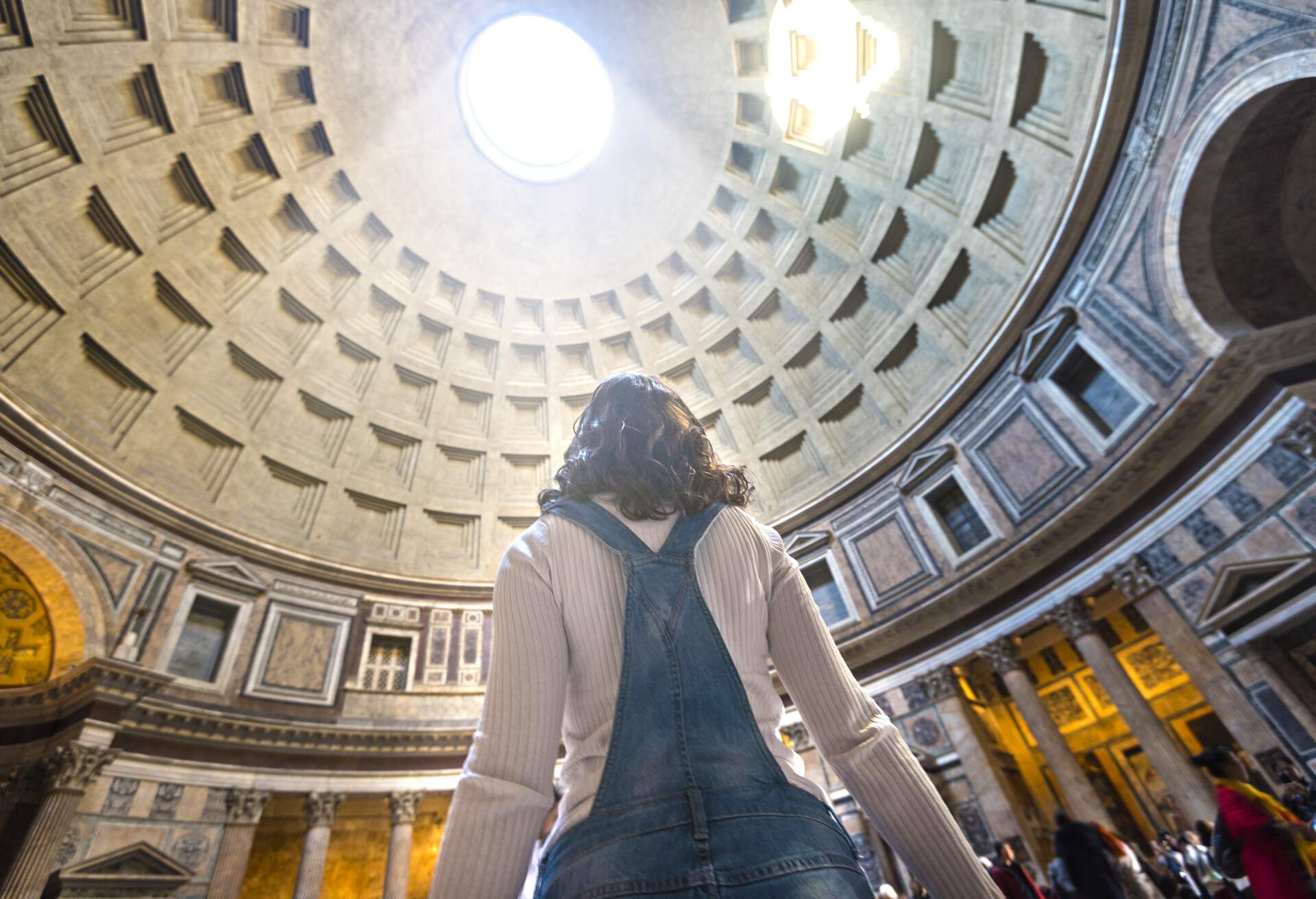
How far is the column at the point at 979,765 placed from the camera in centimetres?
1173

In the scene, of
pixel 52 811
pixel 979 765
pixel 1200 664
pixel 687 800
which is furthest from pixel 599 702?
pixel 52 811

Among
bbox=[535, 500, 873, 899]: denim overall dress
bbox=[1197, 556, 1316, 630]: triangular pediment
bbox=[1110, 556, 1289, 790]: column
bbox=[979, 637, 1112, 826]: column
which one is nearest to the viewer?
bbox=[535, 500, 873, 899]: denim overall dress

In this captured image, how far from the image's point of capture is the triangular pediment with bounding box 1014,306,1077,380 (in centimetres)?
1316

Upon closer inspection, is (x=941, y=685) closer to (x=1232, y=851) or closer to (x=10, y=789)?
(x=1232, y=851)

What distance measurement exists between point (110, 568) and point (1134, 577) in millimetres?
21659

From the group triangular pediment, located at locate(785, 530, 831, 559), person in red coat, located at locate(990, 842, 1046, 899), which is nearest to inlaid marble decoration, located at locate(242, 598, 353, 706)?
triangular pediment, located at locate(785, 530, 831, 559)

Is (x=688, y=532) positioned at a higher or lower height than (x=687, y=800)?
higher

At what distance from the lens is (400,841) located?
14734 mm

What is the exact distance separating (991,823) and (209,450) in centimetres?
2149

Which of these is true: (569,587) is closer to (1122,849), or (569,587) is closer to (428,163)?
(1122,849)

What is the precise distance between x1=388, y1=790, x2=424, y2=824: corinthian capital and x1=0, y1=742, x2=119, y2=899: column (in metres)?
5.96

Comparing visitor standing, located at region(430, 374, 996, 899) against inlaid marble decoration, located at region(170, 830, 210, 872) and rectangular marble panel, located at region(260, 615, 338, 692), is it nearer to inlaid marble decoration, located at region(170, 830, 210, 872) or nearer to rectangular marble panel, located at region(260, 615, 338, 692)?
inlaid marble decoration, located at region(170, 830, 210, 872)

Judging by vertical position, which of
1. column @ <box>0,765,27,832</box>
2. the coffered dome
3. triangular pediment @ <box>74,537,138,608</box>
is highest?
the coffered dome

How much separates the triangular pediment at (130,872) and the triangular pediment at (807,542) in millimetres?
15777
